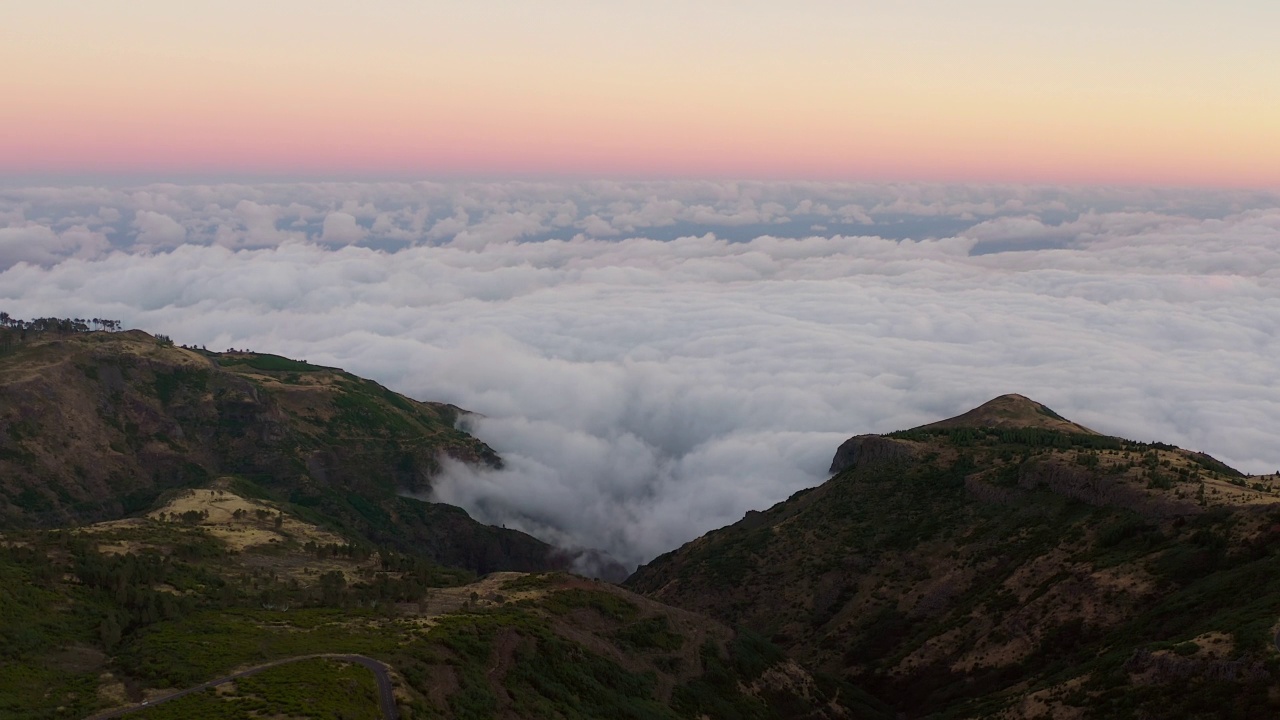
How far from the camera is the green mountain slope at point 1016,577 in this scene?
209 feet

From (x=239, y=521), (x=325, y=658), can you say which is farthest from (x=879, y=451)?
(x=325, y=658)

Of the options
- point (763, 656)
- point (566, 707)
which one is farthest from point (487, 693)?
point (763, 656)

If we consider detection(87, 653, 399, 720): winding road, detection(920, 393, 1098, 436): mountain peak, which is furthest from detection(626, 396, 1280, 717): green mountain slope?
detection(87, 653, 399, 720): winding road

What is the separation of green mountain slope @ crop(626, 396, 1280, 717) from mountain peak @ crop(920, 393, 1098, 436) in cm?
737

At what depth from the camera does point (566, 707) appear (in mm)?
65688

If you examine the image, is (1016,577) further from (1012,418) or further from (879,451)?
(1012,418)

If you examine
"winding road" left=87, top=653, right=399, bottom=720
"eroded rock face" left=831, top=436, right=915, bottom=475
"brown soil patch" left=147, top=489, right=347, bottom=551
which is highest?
"winding road" left=87, top=653, right=399, bottom=720

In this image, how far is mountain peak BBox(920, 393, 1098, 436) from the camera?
177000mm

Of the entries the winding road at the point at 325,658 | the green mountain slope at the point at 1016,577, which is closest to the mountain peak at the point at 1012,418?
the green mountain slope at the point at 1016,577

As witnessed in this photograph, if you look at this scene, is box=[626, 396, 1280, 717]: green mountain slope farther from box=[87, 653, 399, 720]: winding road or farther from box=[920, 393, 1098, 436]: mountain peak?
box=[87, 653, 399, 720]: winding road

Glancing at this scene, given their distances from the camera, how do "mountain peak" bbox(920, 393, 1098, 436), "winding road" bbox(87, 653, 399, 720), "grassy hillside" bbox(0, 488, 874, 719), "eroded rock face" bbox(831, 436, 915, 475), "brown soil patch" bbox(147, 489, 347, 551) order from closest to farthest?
"winding road" bbox(87, 653, 399, 720) < "grassy hillside" bbox(0, 488, 874, 719) < "brown soil patch" bbox(147, 489, 347, 551) < "eroded rock face" bbox(831, 436, 915, 475) < "mountain peak" bbox(920, 393, 1098, 436)

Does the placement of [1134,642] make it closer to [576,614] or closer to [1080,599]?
[1080,599]

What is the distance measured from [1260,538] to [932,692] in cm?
3625

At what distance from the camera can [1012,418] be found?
185 meters
